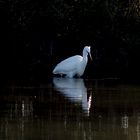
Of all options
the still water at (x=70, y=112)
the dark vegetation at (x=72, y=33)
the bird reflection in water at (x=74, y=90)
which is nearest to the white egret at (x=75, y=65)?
the bird reflection in water at (x=74, y=90)

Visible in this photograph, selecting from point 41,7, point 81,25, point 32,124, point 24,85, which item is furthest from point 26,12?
point 32,124

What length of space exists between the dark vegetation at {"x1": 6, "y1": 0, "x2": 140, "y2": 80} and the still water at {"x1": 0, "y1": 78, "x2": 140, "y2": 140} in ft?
16.2

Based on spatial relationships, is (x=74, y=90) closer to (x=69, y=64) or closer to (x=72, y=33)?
(x=69, y=64)

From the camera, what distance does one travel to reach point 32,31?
2559 centimetres

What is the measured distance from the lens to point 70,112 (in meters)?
13.8

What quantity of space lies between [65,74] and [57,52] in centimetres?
213

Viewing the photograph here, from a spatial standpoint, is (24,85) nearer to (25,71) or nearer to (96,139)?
(25,71)

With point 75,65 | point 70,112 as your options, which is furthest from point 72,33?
point 70,112

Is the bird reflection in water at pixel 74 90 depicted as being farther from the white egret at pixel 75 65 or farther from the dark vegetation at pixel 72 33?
the dark vegetation at pixel 72 33

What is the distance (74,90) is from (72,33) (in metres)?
7.43

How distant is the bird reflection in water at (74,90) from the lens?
15509mm

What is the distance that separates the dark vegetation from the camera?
81.0ft

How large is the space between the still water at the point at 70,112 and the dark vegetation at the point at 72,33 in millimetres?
4937

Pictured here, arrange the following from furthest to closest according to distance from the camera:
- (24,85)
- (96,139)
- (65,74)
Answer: (65,74) < (24,85) < (96,139)
